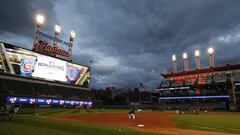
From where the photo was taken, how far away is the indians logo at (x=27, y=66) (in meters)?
57.7

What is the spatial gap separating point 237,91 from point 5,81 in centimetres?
8099

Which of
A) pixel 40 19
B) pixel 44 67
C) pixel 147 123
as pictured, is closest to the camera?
pixel 147 123

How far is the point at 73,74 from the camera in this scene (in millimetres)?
75188

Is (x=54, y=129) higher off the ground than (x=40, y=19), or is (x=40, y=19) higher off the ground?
(x=40, y=19)

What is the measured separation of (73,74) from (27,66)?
750 inches

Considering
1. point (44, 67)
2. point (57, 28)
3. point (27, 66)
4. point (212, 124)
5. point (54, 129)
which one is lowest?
point (212, 124)

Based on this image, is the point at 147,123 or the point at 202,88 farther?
the point at 202,88

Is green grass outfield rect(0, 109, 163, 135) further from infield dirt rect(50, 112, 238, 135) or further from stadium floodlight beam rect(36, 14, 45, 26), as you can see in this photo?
stadium floodlight beam rect(36, 14, 45, 26)

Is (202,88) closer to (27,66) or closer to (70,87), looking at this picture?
(70,87)

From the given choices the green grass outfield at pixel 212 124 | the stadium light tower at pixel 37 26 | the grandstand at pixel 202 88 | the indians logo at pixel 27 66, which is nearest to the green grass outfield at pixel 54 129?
the green grass outfield at pixel 212 124

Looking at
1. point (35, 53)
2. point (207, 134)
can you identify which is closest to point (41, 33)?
point (35, 53)

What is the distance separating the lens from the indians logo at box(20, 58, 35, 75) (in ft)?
189

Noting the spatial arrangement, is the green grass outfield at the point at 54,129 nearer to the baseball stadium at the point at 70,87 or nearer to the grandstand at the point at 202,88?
the baseball stadium at the point at 70,87

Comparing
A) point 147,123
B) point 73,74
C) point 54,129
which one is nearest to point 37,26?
point 73,74
